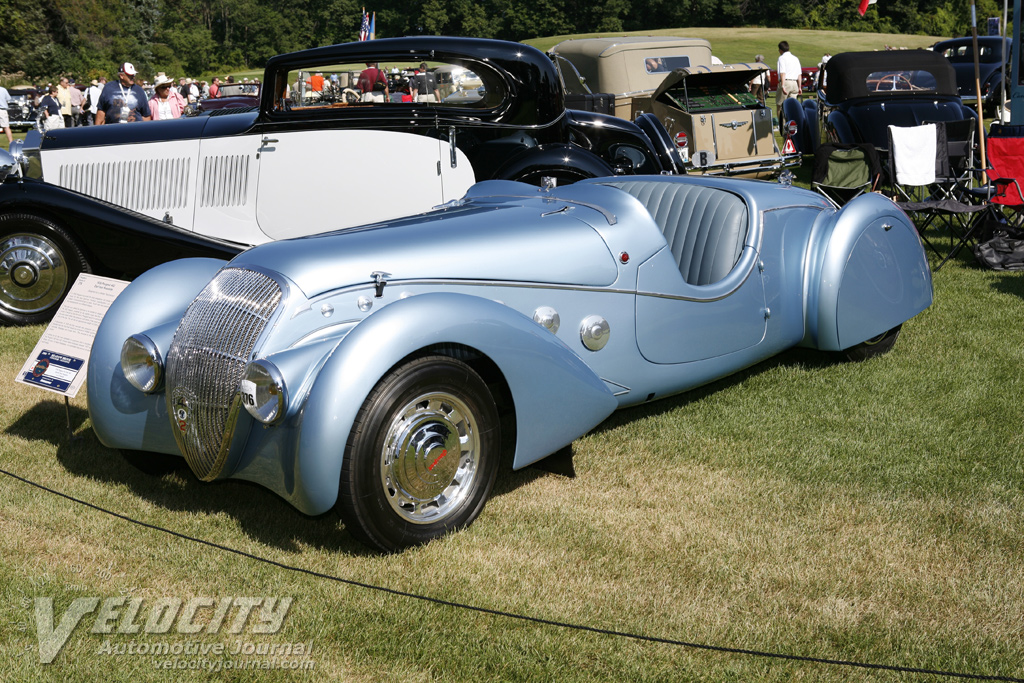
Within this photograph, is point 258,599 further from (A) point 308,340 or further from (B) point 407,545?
(A) point 308,340

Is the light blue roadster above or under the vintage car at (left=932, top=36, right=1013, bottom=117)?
under

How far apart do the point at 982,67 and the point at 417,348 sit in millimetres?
21724

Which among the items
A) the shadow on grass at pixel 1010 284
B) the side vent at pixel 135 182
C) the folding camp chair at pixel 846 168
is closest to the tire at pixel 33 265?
the side vent at pixel 135 182

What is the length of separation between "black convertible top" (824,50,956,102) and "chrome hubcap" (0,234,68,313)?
10.1 meters

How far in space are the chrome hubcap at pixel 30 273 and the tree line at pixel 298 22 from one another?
174 feet

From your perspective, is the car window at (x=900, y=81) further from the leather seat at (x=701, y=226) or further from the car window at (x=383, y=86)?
the leather seat at (x=701, y=226)

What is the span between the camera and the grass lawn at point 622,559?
279 cm

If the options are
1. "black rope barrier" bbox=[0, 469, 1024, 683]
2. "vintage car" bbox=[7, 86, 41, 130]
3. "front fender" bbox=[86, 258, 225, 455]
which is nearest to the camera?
"black rope barrier" bbox=[0, 469, 1024, 683]

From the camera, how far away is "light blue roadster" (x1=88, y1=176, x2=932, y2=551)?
10.2 ft

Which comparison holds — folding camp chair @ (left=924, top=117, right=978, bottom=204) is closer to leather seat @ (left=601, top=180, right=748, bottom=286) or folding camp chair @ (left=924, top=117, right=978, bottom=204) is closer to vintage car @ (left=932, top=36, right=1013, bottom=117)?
leather seat @ (left=601, top=180, right=748, bottom=286)

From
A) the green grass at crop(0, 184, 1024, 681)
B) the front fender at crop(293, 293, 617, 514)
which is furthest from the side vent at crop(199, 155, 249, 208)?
the front fender at crop(293, 293, 617, 514)

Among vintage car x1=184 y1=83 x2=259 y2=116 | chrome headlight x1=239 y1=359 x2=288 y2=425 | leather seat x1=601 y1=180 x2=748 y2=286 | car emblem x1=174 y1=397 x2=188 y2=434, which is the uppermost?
vintage car x1=184 y1=83 x2=259 y2=116

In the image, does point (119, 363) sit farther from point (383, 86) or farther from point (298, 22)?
point (298, 22)

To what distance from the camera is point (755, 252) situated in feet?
15.5
